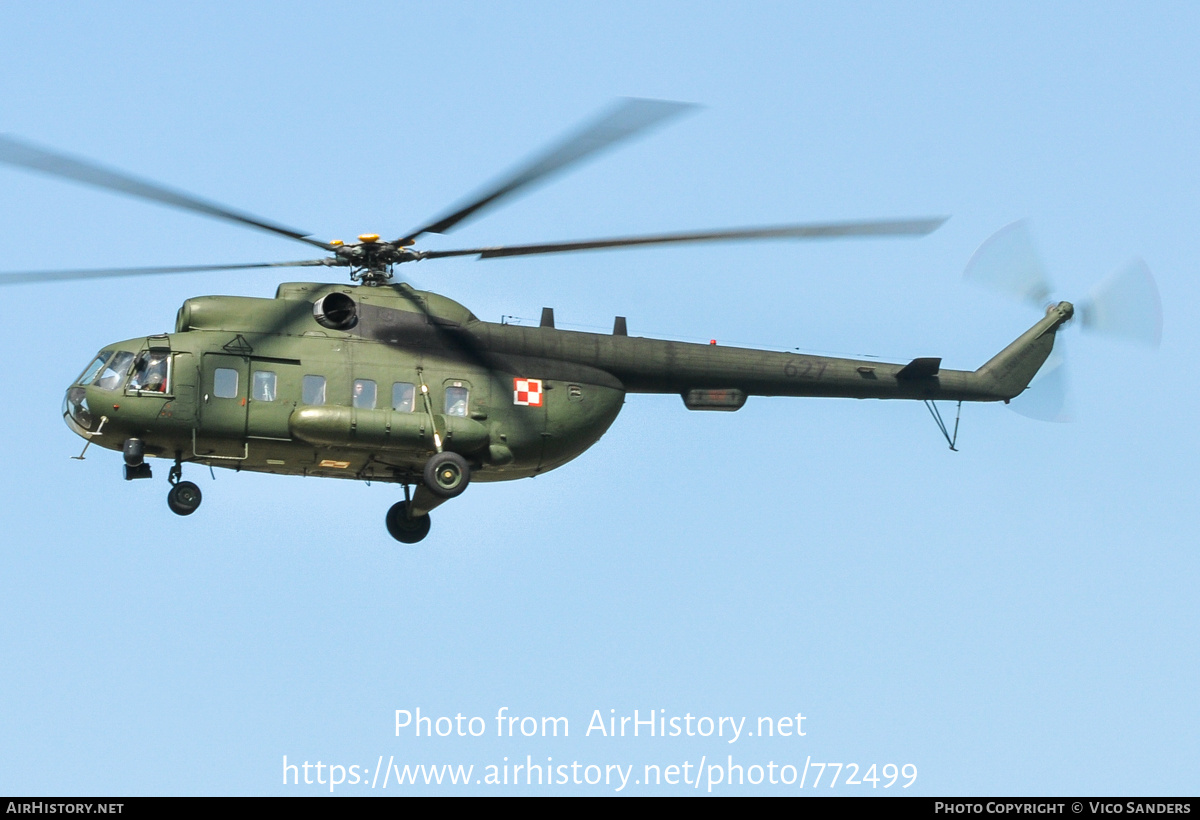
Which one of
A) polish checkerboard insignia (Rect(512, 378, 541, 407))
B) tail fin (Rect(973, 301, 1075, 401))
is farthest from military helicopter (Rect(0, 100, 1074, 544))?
tail fin (Rect(973, 301, 1075, 401))

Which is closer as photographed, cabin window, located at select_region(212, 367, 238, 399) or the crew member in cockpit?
the crew member in cockpit

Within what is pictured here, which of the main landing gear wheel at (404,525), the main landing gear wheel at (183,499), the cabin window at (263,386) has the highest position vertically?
the cabin window at (263,386)

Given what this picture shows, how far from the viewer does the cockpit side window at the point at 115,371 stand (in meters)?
22.2

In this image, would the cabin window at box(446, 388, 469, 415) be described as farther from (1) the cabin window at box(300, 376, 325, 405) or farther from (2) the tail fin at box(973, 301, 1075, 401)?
(2) the tail fin at box(973, 301, 1075, 401)

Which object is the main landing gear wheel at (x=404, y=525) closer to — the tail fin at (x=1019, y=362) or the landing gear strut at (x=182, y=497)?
the landing gear strut at (x=182, y=497)

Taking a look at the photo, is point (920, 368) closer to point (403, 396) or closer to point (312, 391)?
point (403, 396)

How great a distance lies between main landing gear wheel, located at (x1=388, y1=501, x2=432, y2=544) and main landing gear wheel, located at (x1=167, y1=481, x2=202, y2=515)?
3.37 m

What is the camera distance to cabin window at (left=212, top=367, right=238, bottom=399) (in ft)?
73.4

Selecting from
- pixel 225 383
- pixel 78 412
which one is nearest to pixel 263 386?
pixel 225 383

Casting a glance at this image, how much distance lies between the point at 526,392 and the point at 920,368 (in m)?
6.25

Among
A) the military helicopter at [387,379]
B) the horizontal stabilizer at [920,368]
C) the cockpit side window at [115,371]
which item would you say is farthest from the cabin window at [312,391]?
the horizontal stabilizer at [920,368]

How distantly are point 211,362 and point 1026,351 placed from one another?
42.8 ft

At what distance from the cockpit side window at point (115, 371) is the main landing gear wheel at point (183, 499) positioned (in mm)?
1565

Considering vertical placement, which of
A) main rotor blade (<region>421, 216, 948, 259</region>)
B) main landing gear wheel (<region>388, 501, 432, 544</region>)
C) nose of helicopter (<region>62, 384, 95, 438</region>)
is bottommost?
main landing gear wheel (<region>388, 501, 432, 544</region>)
